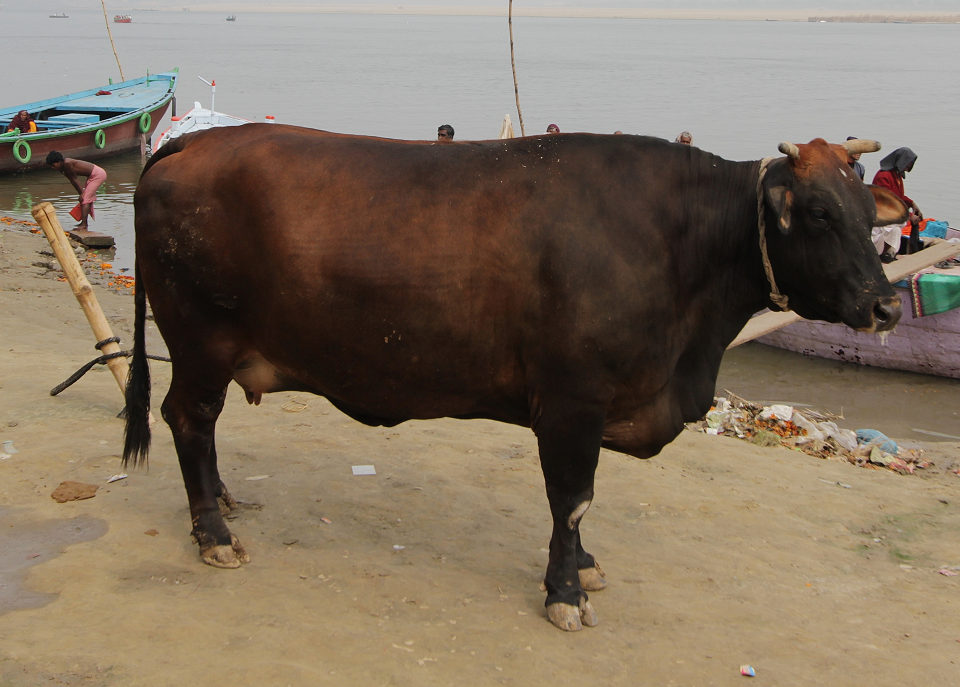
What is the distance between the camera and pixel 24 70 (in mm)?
56844

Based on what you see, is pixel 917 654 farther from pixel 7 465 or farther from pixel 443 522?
pixel 7 465

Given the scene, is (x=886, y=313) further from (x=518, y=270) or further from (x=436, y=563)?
(x=436, y=563)

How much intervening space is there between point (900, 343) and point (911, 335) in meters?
0.18

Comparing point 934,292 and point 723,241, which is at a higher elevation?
point 723,241

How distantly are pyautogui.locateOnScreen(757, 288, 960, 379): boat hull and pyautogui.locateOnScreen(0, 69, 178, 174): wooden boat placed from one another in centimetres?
1603

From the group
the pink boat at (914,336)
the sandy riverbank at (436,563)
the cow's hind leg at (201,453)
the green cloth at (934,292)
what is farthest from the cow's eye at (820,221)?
the green cloth at (934,292)

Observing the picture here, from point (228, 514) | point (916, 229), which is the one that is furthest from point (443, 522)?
point (916, 229)

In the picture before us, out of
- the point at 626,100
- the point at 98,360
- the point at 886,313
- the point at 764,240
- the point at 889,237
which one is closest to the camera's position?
the point at 886,313

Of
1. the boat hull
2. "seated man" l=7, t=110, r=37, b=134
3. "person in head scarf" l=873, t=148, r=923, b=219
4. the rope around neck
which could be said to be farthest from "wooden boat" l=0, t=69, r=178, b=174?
the rope around neck

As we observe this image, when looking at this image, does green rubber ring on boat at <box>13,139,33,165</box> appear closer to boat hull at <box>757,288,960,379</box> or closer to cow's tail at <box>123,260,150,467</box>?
boat hull at <box>757,288,960,379</box>

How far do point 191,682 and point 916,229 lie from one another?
415 inches

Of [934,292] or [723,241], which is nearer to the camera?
[723,241]

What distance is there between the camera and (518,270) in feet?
13.4

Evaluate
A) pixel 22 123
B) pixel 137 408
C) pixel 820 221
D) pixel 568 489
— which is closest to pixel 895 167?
pixel 820 221
